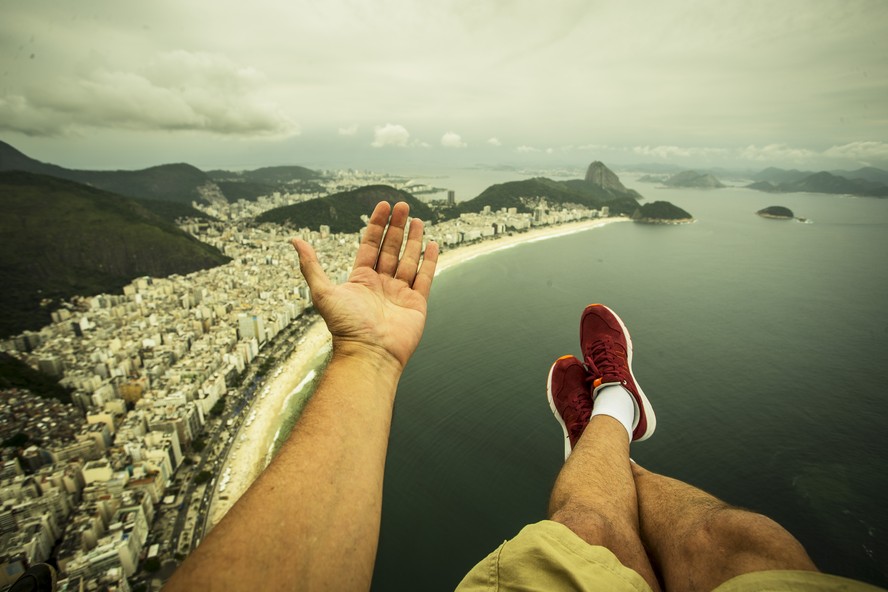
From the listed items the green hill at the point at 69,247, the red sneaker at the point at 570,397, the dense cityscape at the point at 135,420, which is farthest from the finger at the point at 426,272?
the green hill at the point at 69,247

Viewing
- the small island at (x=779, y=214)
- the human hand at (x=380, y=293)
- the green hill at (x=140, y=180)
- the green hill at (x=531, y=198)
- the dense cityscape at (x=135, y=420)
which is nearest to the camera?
the human hand at (x=380, y=293)

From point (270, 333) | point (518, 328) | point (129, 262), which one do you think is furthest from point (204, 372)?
point (129, 262)

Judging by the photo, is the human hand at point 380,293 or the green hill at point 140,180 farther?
the green hill at point 140,180

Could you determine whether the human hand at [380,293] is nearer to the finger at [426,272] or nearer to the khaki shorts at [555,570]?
the finger at [426,272]

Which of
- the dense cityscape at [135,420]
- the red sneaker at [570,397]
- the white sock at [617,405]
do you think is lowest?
the dense cityscape at [135,420]

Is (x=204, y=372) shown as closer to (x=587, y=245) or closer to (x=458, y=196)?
(x=587, y=245)

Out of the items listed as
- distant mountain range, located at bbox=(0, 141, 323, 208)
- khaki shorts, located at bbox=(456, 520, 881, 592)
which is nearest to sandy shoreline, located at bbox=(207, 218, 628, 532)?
khaki shorts, located at bbox=(456, 520, 881, 592)
